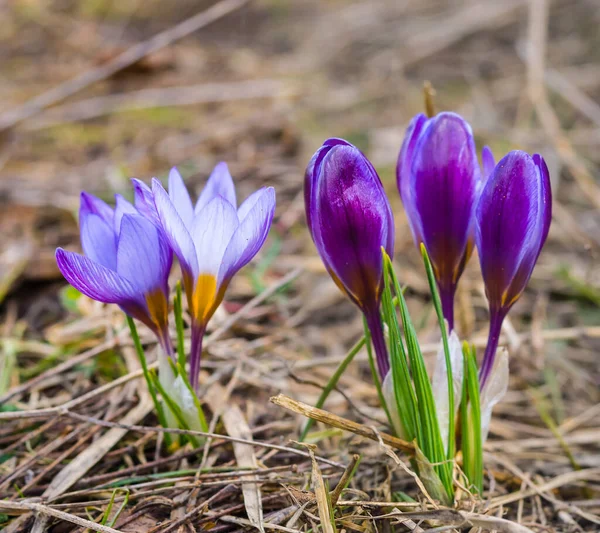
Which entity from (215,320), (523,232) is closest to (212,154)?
(215,320)

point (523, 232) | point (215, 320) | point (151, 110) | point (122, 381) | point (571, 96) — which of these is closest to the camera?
point (523, 232)

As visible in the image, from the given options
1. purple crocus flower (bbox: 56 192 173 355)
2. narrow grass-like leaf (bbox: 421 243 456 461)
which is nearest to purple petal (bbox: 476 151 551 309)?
narrow grass-like leaf (bbox: 421 243 456 461)

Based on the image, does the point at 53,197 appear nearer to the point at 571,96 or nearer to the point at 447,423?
the point at 447,423

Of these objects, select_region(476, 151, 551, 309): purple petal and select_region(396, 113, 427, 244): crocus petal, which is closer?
select_region(476, 151, 551, 309): purple petal

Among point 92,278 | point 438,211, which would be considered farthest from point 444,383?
point 92,278

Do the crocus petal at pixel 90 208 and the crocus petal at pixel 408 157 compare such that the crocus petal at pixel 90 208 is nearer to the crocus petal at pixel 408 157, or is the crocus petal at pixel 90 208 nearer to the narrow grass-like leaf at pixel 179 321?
the narrow grass-like leaf at pixel 179 321

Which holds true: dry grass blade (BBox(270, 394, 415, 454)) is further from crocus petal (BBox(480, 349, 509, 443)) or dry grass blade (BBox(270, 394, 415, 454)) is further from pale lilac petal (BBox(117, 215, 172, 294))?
pale lilac petal (BBox(117, 215, 172, 294))

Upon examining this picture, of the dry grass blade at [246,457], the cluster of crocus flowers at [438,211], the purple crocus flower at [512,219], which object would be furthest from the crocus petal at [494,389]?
the dry grass blade at [246,457]
